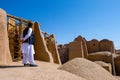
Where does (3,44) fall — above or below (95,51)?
above

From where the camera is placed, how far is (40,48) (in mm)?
16719

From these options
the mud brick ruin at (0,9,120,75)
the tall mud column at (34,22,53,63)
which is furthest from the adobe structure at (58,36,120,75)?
the tall mud column at (34,22,53,63)

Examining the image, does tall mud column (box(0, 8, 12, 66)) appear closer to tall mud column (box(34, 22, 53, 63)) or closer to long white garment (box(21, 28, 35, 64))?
long white garment (box(21, 28, 35, 64))

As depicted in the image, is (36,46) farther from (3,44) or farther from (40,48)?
(3,44)

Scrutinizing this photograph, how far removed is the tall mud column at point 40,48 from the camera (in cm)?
1638

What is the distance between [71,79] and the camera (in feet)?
22.1

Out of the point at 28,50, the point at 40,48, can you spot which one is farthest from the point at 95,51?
the point at 28,50

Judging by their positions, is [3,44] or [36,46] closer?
[3,44]

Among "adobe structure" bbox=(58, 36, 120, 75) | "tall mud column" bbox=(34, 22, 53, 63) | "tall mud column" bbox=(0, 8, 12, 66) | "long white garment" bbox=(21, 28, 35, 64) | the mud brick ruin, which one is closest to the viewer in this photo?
"long white garment" bbox=(21, 28, 35, 64)

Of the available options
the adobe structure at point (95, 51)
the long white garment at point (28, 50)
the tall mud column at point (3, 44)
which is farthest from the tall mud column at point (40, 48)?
the adobe structure at point (95, 51)

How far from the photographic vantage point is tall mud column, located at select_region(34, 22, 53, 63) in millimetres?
16375

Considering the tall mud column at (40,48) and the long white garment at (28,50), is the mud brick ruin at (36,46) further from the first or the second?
the long white garment at (28,50)

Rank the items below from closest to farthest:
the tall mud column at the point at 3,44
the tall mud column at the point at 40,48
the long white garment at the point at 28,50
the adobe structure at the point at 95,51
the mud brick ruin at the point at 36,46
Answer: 1. the long white garment at the point at 28,50
2. the tall mud column at the point at 3,44
3. the mud brick ruin at the point at 36,46
4. the tall mud column at the point at 40,48
5. the adobe structure at the point at 95,51

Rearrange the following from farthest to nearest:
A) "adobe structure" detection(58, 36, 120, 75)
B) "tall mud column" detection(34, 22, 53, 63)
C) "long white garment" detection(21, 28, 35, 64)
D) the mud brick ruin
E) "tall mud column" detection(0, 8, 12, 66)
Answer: "adobe structure" detection(58, 36, 120, 75), "tall mud column" detection(34, 22, 53, 63), the mud brick ruin, "tall mud column" detection(0, 8, 12, 66), "long white garment" detection(21, 28, 35, 64)
